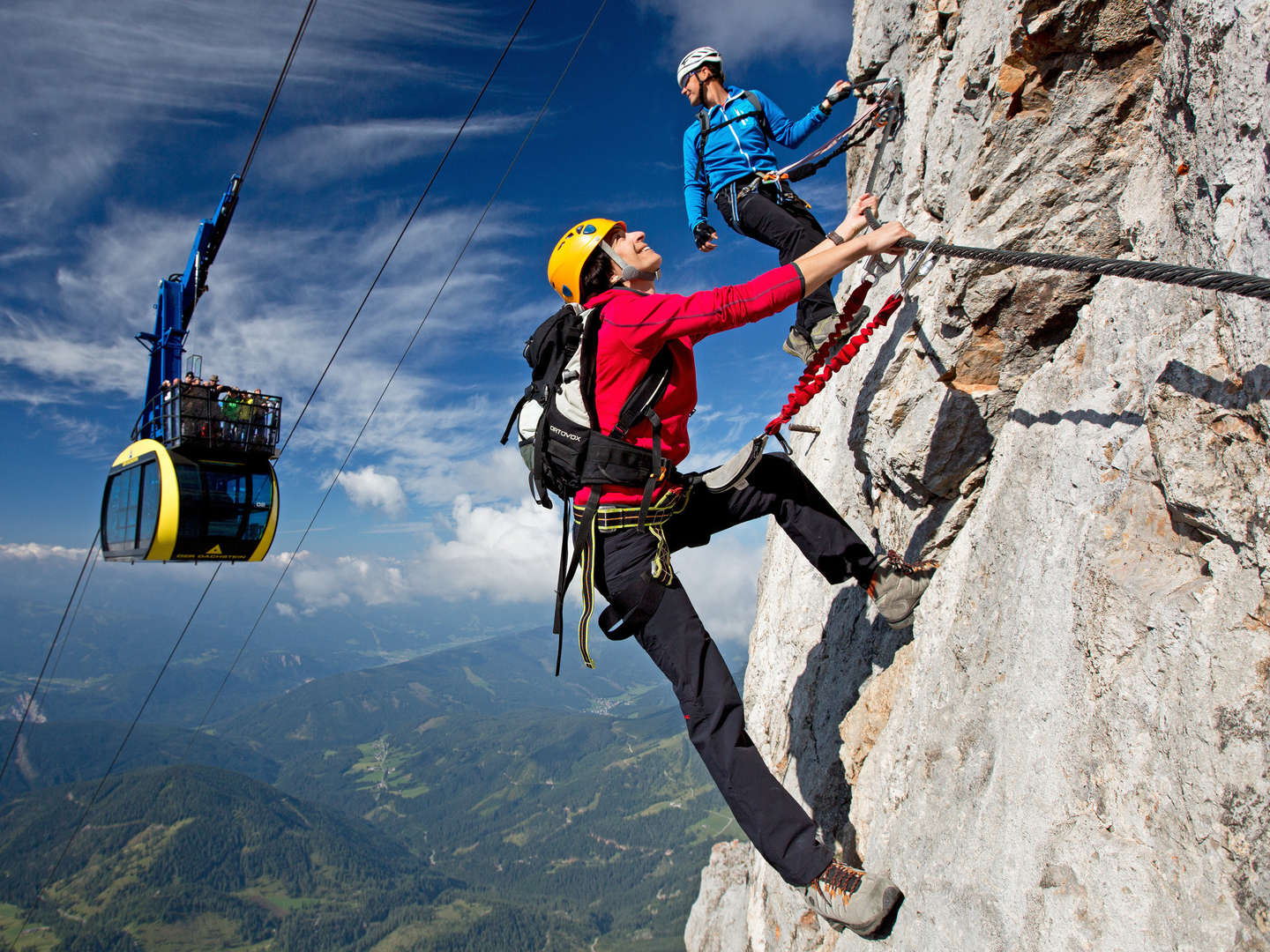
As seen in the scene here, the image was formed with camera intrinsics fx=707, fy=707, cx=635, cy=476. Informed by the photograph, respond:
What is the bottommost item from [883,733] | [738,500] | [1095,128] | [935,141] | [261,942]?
[261,942]

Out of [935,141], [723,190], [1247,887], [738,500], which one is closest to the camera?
[1247,887]

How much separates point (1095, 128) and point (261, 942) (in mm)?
247956

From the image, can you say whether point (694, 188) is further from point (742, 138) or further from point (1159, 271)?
point (1159, 271)

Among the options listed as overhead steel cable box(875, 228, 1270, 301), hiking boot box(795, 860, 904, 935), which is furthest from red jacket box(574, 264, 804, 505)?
hiking boot box(795, 860, 904, 935)

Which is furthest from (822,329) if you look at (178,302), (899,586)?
(178,302)

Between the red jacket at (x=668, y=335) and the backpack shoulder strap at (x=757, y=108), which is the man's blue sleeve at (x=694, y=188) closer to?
the backpack shoulder strap at (x=757, y=108)

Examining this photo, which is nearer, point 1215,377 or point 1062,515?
point 1215,377

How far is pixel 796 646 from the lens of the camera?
927cm

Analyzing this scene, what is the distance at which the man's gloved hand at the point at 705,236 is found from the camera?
368 inches

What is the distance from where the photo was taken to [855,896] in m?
4.49

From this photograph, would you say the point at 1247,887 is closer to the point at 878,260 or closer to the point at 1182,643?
the point at 1182,643

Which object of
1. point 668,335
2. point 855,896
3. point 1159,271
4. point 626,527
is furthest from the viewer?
point 626,527

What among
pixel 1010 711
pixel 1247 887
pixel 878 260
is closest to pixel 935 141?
pixel 878 260

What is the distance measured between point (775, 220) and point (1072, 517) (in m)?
5.68
